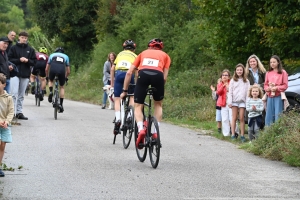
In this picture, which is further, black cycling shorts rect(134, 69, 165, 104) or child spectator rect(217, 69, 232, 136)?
child spectator rect(217, 69, 232, 136)

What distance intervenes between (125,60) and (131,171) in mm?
3782

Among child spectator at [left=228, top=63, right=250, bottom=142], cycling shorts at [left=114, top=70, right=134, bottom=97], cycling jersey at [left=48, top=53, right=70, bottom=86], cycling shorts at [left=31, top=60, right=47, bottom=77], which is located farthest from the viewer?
cycling shorts at [left=31, top=60, right=47, bottom=77]

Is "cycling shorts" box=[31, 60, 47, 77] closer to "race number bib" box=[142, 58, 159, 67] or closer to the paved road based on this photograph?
the paved road

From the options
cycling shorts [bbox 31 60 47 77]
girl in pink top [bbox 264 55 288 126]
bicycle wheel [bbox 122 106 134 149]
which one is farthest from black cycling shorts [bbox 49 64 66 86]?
girl in pink top [bbox 264 55 288 126]

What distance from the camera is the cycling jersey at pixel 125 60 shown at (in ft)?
48.0

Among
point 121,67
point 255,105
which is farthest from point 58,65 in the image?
point 255,105

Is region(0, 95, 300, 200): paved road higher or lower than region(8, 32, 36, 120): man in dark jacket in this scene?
lower

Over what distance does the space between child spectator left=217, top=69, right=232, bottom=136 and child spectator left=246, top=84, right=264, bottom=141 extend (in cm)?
114

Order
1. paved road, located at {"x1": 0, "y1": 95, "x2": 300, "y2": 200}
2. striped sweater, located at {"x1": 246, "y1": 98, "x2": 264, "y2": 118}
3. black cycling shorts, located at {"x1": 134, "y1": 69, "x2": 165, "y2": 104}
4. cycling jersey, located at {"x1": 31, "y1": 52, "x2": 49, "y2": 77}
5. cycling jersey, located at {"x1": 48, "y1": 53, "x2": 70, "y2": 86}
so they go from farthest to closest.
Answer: cycling jersey, located at {"x1": 31, "y1": 52, "x2": 49, "y2": 77}, cycling jersey, located at {"x1": 48, "y1": 53, "x2": 70, "y2": 86}, striped sweater, located at {"x1": 246, "y1": 98, "x2": 264, "y2": 118}, black cycling shorts, located at {"x1": 134, "y1": 69, "x2": 165, "y2": 104}, paved road, located at {"x1": 0, "y1": 95, "x2": 300, "y2": 200}

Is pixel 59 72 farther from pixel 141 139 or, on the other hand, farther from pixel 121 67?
pixel 141 139

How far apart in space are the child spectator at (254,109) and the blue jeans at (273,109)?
0.20 metres

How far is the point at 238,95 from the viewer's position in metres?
16.2

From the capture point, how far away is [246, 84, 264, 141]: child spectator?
15.7 metres

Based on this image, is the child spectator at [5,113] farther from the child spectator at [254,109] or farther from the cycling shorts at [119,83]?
the child spectator at [254,109]
